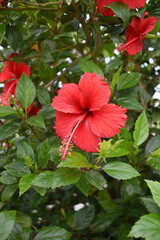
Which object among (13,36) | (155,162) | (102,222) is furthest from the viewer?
(102,222)

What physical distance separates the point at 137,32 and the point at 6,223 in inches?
32.8

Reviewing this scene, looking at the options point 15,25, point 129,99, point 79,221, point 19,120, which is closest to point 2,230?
point 19,120

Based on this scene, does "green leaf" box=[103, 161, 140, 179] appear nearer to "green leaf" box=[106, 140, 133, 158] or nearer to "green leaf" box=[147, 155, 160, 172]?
"green leaf" box=[106, 140, 133, 158]

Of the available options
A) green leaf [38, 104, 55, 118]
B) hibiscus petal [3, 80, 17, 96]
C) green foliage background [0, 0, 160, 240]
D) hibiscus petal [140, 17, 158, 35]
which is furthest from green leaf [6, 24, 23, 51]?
hibiscus petal [140, 17, 158, 35]

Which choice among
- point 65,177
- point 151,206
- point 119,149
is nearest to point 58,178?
point 65,177

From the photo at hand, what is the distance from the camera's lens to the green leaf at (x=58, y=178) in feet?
2.58

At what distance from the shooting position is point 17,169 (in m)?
0.99

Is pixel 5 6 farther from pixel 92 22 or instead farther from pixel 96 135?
pixel 96 135

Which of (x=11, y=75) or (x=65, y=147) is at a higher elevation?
(x=11, y=75)

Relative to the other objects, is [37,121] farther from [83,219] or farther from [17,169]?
[83,219]

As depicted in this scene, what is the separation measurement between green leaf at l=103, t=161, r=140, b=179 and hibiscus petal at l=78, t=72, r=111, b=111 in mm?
201

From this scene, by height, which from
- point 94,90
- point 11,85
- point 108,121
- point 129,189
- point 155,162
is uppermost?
point 11,85

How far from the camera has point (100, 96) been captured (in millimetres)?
840

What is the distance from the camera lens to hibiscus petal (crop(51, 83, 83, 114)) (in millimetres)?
875
